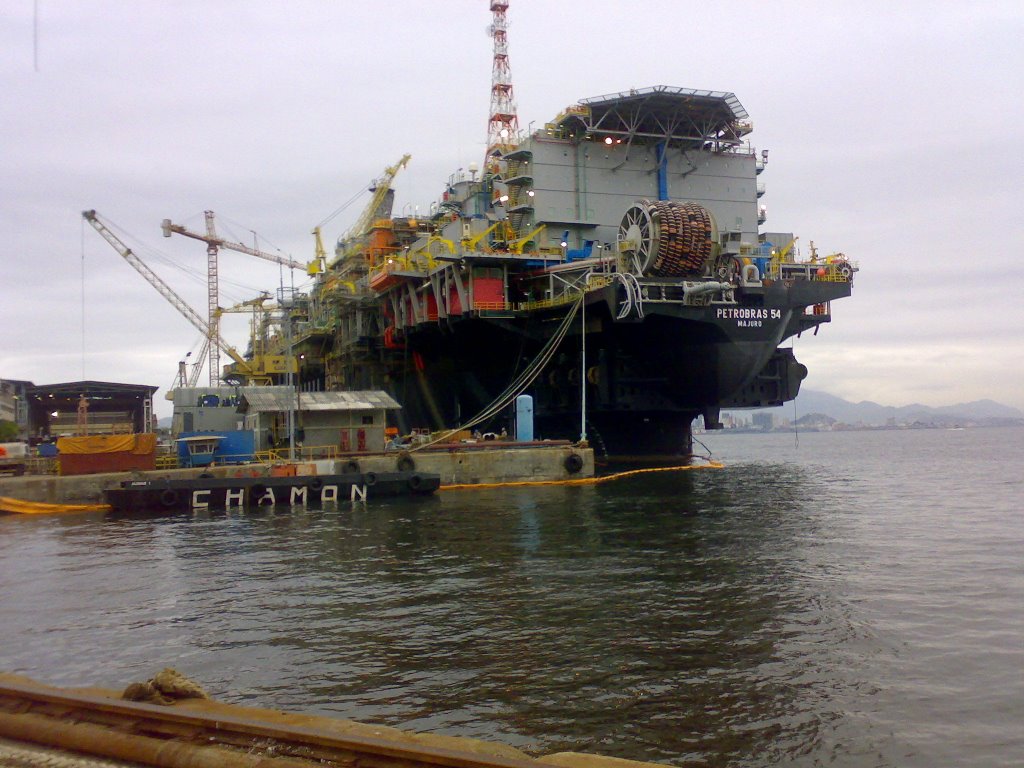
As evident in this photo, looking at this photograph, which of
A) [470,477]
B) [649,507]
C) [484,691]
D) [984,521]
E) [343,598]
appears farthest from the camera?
[470,477]

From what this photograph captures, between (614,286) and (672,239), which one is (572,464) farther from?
(672,239)

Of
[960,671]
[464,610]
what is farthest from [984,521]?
[464,610]

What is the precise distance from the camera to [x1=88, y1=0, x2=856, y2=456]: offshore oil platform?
143ft

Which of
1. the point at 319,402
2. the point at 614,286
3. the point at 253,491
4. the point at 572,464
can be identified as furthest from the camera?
the point at 319,402

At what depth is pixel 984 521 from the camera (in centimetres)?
2955

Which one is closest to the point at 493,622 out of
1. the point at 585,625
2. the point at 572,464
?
the point at 585,625

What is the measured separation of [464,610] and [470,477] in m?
25.5

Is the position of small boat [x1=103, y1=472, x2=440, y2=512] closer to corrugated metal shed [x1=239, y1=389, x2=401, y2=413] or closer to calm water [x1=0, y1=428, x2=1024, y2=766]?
calm water [x1=0, y1=428, x2=1024, y2=766]

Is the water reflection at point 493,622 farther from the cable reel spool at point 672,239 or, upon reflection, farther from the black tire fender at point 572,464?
the cable reel spool at point 672,239

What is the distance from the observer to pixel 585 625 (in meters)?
15.8

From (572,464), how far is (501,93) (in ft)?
122

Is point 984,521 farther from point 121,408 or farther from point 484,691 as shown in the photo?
point 121,408

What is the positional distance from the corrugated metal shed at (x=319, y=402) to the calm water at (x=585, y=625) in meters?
14.0

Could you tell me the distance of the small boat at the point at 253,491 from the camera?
3578cm
